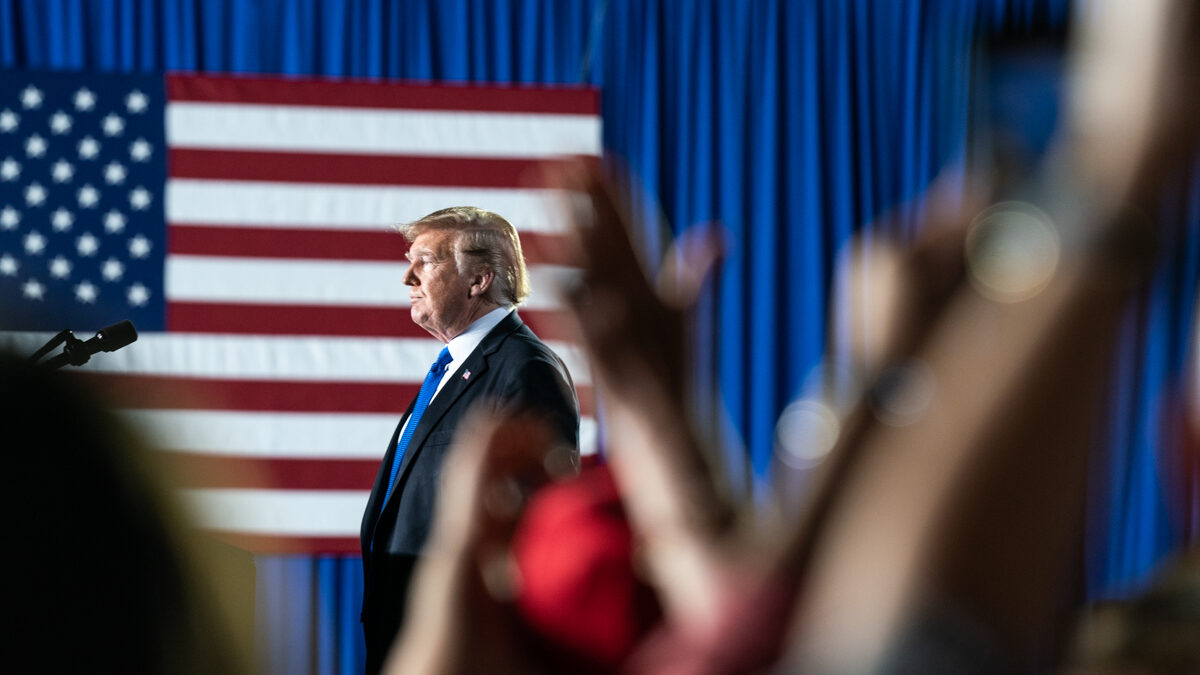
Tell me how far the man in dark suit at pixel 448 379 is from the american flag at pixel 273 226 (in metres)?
0.94

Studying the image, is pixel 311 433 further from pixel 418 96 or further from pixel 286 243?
pixel 418 96

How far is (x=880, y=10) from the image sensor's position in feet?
13.4

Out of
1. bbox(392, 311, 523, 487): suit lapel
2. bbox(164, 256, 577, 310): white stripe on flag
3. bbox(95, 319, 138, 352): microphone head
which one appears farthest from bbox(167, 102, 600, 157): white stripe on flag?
bbox(95, 319, 138, 352): microphone head

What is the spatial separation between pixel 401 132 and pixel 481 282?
1.37 meters

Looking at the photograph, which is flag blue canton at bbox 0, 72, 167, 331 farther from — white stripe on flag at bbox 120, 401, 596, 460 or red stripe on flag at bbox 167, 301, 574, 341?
white stripe on flag at bbox 120, 401, 596, 460

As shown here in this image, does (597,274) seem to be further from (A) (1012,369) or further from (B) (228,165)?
(B) (228,165)

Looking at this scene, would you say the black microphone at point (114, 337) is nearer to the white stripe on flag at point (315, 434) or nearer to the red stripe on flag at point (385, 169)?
the white stripe on flag at point (315, 434)

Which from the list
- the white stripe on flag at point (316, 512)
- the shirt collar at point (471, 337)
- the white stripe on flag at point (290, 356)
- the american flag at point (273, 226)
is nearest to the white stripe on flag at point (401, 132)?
the american flag at point (273, 226)

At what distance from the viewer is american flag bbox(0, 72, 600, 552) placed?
3.61 metres

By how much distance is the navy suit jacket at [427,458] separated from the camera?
7.02 feet

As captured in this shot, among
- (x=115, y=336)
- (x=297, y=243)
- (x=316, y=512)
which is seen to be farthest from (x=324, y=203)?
(x=115, y=336)

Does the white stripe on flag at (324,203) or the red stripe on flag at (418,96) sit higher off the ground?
the red stripe on flag at (418,96)

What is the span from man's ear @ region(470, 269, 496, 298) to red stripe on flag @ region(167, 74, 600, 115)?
52.8 inches

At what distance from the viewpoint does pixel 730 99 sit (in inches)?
157
